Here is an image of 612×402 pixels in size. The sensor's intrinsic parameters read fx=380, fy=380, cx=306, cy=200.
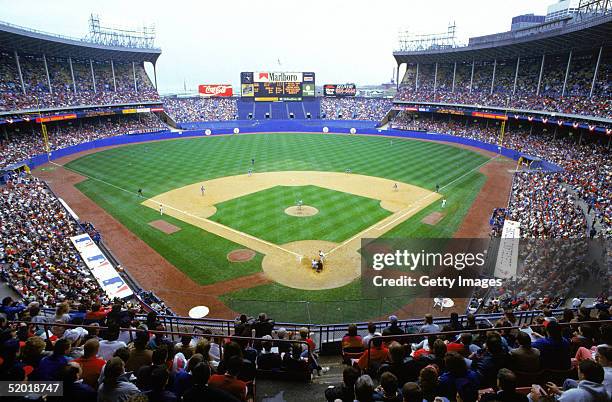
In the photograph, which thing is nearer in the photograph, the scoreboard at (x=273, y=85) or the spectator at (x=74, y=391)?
the spectator at (x=74, y=391)

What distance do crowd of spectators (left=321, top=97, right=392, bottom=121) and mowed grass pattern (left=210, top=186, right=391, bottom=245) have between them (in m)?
53.0

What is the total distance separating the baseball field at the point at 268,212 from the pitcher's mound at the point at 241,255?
12 cm

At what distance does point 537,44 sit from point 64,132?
72619mm

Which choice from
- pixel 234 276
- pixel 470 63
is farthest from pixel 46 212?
pixel 470 63

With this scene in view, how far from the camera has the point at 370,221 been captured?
1095 inches

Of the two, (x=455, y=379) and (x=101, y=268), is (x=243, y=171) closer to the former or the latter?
(x=101, y=268)

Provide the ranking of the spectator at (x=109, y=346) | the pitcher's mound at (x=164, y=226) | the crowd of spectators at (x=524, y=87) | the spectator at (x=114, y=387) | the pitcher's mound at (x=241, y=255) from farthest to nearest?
the crowd of spectators at (x=524, y=87), the pitcher's mound at (x=164, y=226), the pitcher's mound at (x=241, y=255), the spectator at (x=109, y=346), the spectator at (x=114, y=387)

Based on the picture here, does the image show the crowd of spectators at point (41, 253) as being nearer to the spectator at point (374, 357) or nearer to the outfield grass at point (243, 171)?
the outfield grass at point (243, 171)

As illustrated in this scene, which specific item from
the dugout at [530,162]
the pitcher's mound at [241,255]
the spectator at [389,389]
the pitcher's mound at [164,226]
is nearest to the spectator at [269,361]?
the spectator at [389,389]

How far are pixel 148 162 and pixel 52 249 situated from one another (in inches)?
1138

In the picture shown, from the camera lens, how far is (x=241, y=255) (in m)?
22.8

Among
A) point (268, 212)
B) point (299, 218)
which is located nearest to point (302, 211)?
point (299, 218)

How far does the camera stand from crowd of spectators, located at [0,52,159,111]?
5617 cm

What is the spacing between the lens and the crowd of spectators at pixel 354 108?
8488 cm
